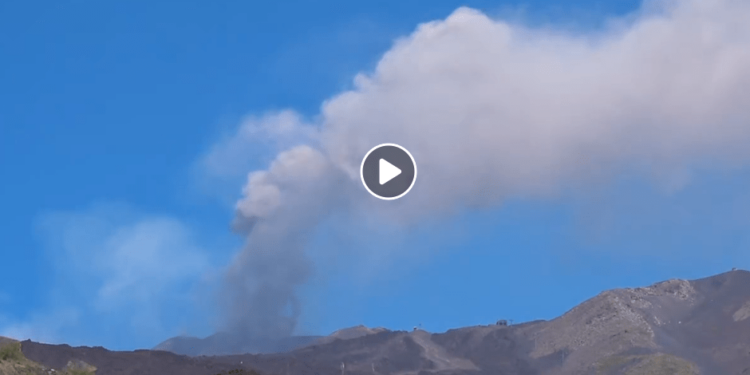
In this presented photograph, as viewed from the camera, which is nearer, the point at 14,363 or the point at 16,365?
the point at 16,365

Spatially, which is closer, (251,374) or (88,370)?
(88,370)

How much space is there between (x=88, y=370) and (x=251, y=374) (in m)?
14.3

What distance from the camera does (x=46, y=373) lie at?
228 ft

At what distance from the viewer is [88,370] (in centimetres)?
7144

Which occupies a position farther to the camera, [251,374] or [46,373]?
[251,374]

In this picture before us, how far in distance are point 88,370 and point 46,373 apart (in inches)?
127

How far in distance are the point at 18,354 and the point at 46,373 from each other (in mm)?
2918

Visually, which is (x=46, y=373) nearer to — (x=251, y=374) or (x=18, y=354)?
(x=18, y=354)

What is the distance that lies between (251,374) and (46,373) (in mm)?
17480

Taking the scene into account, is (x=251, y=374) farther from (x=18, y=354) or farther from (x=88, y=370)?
(x=18, y=354)

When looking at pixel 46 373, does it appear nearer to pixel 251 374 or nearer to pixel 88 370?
pixel 88 370

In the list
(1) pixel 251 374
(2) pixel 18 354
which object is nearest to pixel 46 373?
(2) pixel 18 354

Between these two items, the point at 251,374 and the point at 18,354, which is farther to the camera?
the point at 251,374

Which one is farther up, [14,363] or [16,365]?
[14,363]
